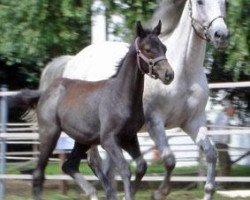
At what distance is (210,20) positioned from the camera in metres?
7.51

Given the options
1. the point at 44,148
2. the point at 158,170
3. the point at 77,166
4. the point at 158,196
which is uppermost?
the point at 44,148

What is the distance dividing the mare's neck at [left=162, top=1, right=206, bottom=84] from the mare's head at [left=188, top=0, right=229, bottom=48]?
0.46 ft

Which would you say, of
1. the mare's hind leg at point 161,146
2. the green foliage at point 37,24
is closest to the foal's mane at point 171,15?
the mare's hind leg at point 161,146

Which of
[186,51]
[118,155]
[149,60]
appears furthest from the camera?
[186,51]

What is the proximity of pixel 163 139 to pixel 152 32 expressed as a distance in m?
1.20

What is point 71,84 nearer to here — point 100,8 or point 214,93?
point 100,8

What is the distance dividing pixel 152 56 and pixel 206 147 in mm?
1490

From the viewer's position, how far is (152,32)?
6.78 meters

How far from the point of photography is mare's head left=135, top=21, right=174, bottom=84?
6578 mm

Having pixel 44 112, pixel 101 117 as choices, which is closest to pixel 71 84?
pixel 44 112

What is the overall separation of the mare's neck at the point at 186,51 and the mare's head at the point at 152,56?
106 centimetres

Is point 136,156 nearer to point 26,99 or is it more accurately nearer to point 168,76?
point 168,76

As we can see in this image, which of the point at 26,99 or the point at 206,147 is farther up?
the point at 26,99

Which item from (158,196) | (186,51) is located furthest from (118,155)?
(186,51)
